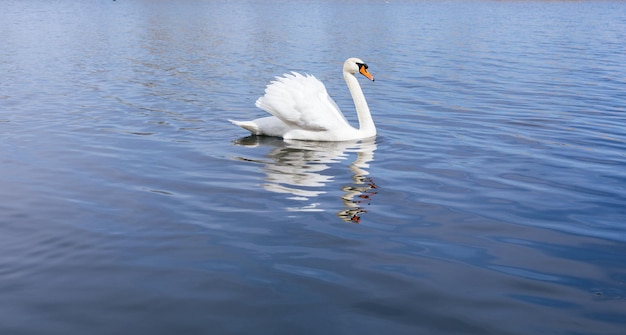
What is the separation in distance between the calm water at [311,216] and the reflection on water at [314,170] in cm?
5

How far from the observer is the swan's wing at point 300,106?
12.5m

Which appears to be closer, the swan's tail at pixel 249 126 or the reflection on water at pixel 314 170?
the reflection on water at pixel 314 170

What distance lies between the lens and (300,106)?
491 inches

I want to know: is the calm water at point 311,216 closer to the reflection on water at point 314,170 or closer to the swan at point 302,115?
the reflection on water at point 314,170

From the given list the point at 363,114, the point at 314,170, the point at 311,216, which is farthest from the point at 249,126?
the point at 311,216

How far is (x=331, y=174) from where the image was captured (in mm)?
10508

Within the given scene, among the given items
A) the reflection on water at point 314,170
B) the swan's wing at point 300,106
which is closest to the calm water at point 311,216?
the reflection on water at point 314,170

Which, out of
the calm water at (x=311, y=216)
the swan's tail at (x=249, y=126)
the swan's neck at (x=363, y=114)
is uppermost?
the swan's neck at (x=363, y=114)

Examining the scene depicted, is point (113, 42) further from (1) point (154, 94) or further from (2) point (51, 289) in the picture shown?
(2) point (51, 289)

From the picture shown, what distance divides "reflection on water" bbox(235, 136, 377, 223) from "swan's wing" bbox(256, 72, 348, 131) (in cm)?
36

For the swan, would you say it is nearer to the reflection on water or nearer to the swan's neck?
the swan's neck

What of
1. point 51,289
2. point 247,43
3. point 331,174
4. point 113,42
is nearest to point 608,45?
point 247,43

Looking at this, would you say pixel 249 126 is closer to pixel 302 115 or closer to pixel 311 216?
pixel 302 115

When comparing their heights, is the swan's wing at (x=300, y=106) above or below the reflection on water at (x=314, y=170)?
above
